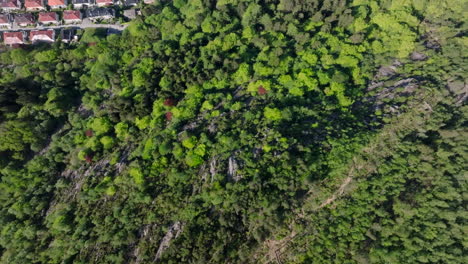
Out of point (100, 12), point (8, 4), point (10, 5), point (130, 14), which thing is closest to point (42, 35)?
point (100, 12)

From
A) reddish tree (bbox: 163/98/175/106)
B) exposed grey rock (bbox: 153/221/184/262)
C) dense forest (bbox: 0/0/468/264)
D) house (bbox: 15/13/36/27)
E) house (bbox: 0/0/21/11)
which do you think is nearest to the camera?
dense forest (bbox: 0/0/468/264)

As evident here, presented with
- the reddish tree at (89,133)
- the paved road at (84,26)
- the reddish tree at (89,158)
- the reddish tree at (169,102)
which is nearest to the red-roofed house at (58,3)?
the paved road at (84,26)

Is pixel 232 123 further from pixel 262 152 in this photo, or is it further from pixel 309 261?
pixel 309 261

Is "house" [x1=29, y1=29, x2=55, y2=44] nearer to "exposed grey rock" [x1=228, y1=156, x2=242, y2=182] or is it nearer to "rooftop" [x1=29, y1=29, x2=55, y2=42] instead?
"rooftop" [x1=29, y1=29, x2=55, y2=42]

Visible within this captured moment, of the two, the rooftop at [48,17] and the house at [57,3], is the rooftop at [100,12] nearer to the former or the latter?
the house at [57,3]

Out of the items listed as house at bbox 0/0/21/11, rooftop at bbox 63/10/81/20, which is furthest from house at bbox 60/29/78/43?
house at bbox 0/0/21/11

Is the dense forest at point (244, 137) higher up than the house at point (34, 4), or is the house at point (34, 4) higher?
the house at point (34, 4)

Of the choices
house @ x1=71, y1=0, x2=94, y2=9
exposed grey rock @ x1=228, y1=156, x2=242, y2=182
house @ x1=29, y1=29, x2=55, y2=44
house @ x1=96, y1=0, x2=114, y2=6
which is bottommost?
exposed grey rock @ x1=228, y1=156, x2=242, y2=182
